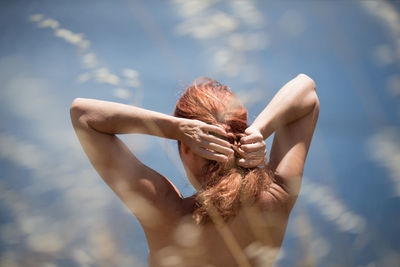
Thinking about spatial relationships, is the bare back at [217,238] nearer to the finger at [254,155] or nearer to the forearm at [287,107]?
the finger at [254,155]

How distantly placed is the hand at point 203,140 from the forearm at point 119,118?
0.13 feet

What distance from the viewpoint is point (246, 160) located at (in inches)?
45.5

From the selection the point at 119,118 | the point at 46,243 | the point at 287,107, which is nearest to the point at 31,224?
the point at 46,243

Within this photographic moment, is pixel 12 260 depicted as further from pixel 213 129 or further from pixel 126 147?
pixel 213 129

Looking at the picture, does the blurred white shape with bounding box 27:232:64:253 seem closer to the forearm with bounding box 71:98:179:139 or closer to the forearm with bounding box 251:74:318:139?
the forearm with bounding box 71:98:179:139

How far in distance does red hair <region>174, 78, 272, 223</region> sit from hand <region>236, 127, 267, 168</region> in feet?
0.09

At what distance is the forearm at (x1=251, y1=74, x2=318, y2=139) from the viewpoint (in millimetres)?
1313

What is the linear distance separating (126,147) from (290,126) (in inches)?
29.0

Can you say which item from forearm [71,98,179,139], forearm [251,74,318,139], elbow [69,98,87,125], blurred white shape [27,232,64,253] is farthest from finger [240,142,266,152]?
blurred white shape [27,232,64,253]

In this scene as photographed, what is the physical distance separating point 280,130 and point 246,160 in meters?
0.34

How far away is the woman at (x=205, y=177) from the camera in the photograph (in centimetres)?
105

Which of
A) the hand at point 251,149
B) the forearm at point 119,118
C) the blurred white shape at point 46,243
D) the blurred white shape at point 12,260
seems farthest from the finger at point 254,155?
the blurred white shape at point 12,260

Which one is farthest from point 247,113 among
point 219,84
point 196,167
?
point 196,167

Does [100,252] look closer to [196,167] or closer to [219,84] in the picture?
[196,167]
